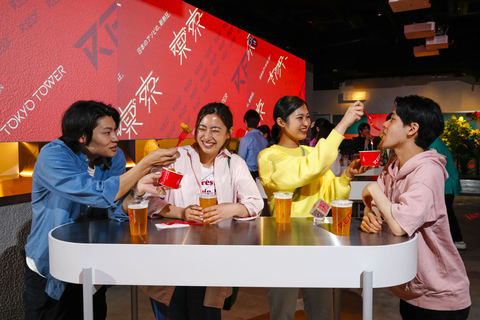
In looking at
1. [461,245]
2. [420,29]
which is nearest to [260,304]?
[461,245]

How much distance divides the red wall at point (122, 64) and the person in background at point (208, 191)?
142cm

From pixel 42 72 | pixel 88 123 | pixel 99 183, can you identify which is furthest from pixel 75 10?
pixel 99 183

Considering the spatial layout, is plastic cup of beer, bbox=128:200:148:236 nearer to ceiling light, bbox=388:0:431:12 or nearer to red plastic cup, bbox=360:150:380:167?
red plastic cup, bbox=360:150:380:167

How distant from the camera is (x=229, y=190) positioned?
2119mm

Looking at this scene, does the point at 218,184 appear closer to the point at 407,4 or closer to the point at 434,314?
the point at 434,314

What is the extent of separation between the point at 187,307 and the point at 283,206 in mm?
725

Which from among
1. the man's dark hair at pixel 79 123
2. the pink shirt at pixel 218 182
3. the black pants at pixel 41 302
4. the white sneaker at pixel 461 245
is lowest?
the white sneaker at pixel 461 245

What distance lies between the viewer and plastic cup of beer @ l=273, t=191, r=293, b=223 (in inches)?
71.7

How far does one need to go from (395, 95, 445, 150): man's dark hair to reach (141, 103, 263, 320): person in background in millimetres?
821

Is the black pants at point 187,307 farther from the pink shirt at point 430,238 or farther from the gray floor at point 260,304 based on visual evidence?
the gray floor at point 260,304

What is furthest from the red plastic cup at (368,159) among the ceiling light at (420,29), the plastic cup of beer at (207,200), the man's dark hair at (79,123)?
the ceiling light at (420,29)

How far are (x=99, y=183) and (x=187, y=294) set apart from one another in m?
0.71

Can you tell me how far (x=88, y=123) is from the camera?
6.25 ft

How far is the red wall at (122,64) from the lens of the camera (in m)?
2.72
